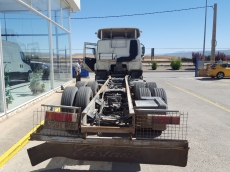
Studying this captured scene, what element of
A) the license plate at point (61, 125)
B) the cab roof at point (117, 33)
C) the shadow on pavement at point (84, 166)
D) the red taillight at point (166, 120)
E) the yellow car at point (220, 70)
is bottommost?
the shadow on pavement at point (84, 166)

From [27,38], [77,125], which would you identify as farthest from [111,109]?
[27,38]

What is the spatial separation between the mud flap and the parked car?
19.3 feet

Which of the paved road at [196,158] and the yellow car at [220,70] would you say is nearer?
the paved road at [196,158]

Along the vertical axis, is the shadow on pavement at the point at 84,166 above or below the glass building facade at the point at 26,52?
below

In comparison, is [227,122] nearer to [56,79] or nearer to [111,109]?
[111,109]

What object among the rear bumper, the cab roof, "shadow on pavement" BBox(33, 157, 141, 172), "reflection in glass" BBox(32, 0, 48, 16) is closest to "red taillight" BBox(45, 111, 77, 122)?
the rear bumper

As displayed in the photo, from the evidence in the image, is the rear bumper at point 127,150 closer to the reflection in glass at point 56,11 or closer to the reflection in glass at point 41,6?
the reflection in glass at point 41,6

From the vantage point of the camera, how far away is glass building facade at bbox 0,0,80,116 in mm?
6207

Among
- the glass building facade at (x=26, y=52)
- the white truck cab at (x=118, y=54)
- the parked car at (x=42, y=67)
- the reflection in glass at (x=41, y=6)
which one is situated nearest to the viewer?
the glass building facade at (x=26, y=52)

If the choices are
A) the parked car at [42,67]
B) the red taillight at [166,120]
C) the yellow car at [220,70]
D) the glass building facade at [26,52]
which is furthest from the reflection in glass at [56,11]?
the yellow car at [220,70]

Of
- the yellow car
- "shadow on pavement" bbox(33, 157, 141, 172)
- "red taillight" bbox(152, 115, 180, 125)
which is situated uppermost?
the yellow car

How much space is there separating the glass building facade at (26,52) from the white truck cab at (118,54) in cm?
199

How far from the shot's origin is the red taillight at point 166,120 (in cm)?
301

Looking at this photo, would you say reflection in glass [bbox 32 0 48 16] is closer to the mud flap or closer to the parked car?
the parked car
